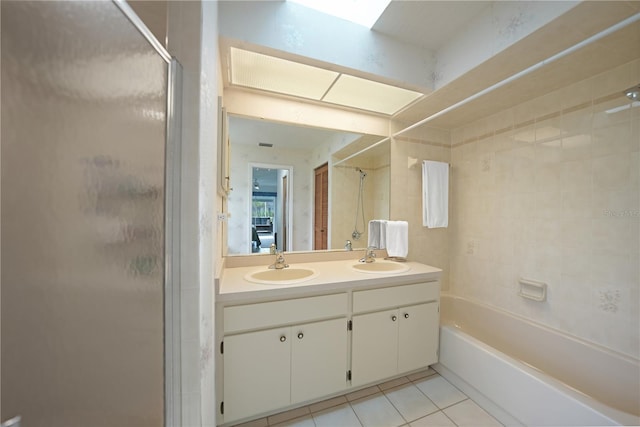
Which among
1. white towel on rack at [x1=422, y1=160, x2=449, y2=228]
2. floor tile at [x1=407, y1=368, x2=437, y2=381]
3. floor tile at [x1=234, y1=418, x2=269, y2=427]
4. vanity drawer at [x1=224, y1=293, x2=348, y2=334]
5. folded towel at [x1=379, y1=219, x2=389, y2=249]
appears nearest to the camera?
vanity drawer at [x1=224, y1=293, x2=348, y2=334]

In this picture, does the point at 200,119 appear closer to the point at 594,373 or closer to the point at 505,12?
the point at 505,12

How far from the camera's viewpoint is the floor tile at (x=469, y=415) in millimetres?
1300

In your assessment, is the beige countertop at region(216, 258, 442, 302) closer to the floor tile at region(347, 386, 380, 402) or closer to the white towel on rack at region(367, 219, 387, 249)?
the white towel on rack at region(367, 219, 387, 249)

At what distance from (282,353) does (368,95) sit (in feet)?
6.02

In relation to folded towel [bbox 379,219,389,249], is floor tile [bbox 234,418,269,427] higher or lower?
lower

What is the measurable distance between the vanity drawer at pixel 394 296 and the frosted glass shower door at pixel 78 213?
41.9 inches

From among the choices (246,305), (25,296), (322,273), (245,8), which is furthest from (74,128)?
(322,273)

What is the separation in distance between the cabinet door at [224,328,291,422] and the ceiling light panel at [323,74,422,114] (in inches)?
64.2

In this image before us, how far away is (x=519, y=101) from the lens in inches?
68.1

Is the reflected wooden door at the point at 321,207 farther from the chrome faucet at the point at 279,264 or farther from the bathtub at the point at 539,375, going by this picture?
the bathtub at the point at 539,375

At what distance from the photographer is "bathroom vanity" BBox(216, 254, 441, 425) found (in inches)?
46.6

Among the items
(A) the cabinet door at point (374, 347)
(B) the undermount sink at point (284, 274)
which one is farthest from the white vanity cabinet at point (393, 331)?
(B) the undermount sink at point (284, 274)

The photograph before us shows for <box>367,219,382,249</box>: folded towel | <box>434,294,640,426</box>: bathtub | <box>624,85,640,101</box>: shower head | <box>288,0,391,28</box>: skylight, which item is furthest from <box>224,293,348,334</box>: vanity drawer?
<box>624,85,640,101</box>: shower head

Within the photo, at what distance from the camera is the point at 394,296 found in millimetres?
1513
